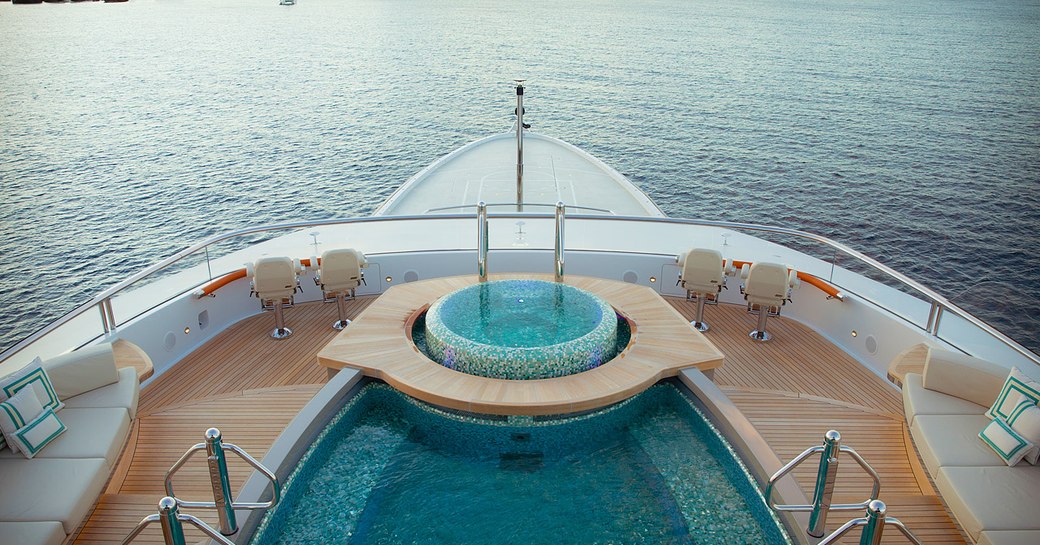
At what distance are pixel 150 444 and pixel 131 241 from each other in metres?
12.8

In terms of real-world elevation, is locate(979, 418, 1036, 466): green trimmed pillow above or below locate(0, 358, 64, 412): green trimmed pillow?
below

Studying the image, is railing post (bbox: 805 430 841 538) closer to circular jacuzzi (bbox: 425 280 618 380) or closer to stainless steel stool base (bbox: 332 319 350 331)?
circular jacuzzi (bbox: 425 280 618 380)

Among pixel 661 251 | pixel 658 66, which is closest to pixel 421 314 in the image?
pixel 661 251

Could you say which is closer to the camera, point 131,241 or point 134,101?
point 131,241

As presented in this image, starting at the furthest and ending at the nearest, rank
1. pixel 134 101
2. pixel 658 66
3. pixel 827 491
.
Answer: pixel 658 66 → pixel 134 101 → pixel 827 491

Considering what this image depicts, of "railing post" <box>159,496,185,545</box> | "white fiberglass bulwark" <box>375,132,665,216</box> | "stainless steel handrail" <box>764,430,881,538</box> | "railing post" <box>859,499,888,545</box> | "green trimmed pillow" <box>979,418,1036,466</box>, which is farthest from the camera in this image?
"white fiberglass bulwark" <box>375,132,665,216</box>

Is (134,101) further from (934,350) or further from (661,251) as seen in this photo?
(934,350)

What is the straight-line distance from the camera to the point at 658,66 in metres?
41.0

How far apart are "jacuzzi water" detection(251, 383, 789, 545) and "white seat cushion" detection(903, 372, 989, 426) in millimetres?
1454

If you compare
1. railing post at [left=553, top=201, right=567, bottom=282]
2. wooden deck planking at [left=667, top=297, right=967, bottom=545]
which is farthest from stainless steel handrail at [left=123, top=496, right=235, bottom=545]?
railing post at [left=553, top=201, right=567, bottom=282]

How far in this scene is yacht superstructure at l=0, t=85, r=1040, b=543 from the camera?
17.1ft

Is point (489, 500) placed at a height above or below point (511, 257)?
below

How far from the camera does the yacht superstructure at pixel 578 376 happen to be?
17.1 feet

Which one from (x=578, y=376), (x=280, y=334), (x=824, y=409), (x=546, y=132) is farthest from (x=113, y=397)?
(x=546, y=132)
